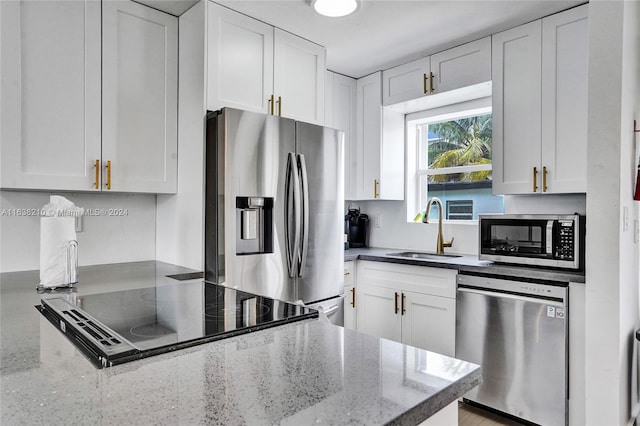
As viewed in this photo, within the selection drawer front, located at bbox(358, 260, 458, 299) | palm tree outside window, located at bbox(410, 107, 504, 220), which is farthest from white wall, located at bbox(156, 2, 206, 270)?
palm tree outside window, located at bbox(410, 107, 504, 220)

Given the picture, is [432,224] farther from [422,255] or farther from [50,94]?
[50,94]

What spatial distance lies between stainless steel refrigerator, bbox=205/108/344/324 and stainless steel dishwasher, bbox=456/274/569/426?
84 centimetres

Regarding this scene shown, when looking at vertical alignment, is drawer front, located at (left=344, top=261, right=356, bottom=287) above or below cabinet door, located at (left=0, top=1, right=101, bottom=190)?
below

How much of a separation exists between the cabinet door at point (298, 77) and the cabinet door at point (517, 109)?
45.1 inches

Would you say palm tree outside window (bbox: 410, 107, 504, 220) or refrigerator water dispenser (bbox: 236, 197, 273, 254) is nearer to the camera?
refrigerator water dispenser (bbox: 236, 197, 273, 254)

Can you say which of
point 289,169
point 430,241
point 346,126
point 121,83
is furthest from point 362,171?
point 121,83

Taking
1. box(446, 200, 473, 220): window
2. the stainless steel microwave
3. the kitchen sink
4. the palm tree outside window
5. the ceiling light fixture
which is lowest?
the kitchen sink

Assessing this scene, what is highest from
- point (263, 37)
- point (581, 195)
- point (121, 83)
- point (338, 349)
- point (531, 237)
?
point (263, 37)

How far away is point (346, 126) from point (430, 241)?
1179 millimetres

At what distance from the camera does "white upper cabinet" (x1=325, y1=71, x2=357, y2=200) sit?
3.30 metres

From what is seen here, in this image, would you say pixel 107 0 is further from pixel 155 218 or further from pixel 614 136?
pixel 614 136

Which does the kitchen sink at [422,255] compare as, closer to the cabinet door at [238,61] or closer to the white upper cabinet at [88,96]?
the cabinet door at [238,61]

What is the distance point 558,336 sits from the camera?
212 centimetres

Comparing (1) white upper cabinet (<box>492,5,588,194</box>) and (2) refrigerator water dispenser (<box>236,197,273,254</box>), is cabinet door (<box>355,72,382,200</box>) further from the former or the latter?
(2) refrigerator water dispenser (<box>236,197,273,254</box>)
